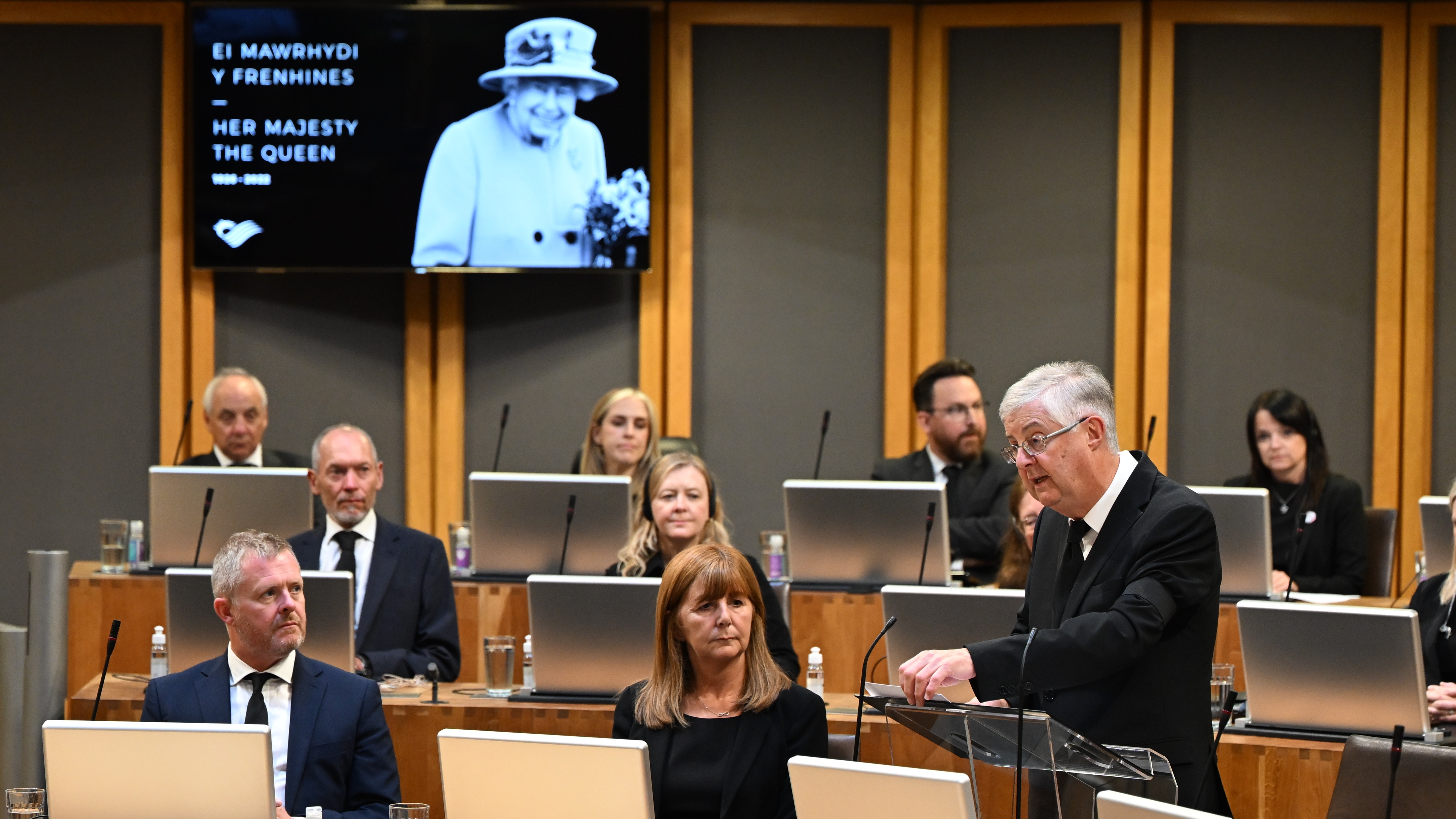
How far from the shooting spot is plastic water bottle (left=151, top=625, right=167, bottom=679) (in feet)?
13.6

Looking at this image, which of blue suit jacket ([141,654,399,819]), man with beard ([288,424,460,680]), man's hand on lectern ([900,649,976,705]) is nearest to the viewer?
man's hand on lectern ([900,649,976,705])

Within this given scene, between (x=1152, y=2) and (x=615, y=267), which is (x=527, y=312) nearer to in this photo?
(x=615, y=267)

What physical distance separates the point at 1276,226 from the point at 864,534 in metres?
2.79

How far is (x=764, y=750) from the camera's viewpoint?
9.59 feet

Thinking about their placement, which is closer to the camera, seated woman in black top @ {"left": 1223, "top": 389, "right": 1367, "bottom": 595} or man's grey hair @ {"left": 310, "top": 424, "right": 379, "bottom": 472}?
man's grey hair @ {"left": 310, "top": 424, "right": 379, "bottom": 472}

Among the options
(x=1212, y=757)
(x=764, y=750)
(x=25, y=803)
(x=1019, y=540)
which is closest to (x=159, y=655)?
(x=25, y=803)

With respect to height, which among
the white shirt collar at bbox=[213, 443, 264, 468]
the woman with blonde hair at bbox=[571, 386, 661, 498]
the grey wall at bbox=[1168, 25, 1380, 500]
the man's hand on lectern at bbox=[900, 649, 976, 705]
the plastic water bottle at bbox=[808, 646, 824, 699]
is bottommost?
the plastic water bottle at bbox=[808, 646, 824, 699]

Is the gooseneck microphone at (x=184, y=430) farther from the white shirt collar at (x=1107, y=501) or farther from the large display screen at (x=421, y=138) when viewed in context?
the white shirt collar at (x=1107, y=501)

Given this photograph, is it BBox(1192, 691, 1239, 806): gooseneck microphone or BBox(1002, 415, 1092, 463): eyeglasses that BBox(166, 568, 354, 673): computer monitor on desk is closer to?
BBox(1002, 415, 1092, 463): eyeglasses

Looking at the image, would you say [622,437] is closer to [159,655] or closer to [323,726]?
[159,655]

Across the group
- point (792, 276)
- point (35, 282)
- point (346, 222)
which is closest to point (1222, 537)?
point (792, 276)

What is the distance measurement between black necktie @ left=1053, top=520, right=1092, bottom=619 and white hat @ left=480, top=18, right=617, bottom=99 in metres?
4.14

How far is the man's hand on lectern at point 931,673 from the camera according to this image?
2.24 m

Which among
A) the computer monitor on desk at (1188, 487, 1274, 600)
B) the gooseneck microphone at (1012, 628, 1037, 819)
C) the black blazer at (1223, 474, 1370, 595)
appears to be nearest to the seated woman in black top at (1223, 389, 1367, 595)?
the black blazer at (1223, 474, 1370, 595)
